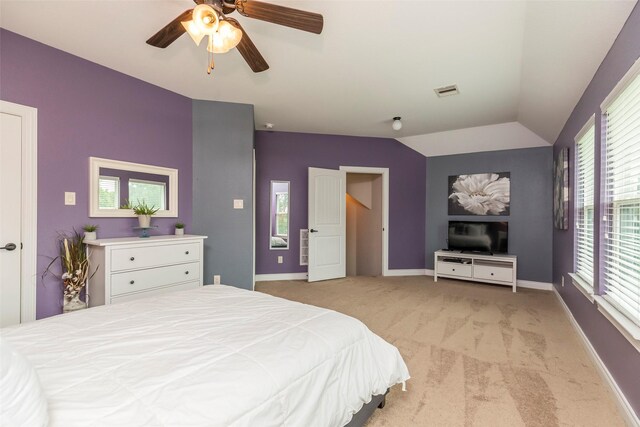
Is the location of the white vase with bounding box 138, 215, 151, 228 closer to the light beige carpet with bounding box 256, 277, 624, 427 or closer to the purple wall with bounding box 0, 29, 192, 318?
the purple wall with bounding box 0, 29, 192, 318

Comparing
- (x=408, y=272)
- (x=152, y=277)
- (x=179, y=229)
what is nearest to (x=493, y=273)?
(x=408, y=272)

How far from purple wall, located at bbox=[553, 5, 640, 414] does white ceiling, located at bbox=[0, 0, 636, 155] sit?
109 millimetres

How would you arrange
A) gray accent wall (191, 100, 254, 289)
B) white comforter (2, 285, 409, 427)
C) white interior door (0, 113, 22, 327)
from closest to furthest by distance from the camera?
white comforter (2, 285, 409, 427) < white interior door (0, 113, 22, 327) < gray accent wall (191, 100, 254, 289)

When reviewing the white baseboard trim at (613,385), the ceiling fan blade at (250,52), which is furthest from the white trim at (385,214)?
the ceiling fan blade at (250,52)

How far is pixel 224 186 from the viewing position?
3.67 meters

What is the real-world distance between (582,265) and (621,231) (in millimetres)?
1146

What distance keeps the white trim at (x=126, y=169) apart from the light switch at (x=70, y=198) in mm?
125

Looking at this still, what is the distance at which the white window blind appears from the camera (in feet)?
5.54

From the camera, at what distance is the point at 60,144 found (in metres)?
2.57

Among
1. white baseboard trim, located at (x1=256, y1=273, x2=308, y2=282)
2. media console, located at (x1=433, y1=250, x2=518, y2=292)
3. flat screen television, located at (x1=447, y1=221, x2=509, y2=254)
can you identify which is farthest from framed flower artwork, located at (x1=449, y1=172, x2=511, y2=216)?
white baseboard trim, located at (x1=256, y1=273, x2=308, y2=282)

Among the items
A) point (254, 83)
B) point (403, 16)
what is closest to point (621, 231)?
point (403, 16)

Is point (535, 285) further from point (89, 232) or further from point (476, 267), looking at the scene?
point (89, 232)

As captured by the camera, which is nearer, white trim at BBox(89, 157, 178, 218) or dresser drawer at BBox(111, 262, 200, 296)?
dresser drawer at BBox(111, 262, 200, 296)

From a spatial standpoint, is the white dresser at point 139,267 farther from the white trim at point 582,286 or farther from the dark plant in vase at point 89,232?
the white trim at point 582,286
